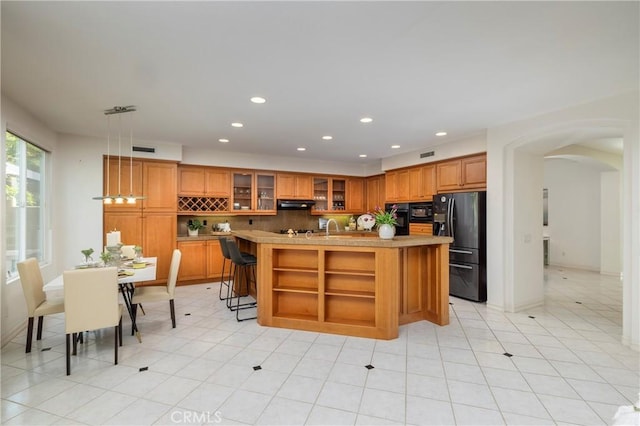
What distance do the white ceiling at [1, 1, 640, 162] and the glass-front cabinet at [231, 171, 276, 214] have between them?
2454 millimetres

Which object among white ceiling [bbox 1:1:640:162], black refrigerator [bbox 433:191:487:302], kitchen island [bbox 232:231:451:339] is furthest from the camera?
black refrigerator [bbox 433:191:487:302]

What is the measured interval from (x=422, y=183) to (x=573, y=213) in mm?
4731

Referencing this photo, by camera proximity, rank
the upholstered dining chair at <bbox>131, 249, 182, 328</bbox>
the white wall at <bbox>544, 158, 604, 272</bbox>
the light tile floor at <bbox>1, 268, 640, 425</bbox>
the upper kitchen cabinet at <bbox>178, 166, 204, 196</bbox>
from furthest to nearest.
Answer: the white wall at <bbox>544, 158, 604, 272</bbox>, the upper kitchen cabinet at <bbox>178, 166, 204, 196</bbox>, the upholstered dining chair at <bbox>131, 249, 182, 328</bbox>, the light tile floor at <bbox>1, 268, 640, 425</bbox>

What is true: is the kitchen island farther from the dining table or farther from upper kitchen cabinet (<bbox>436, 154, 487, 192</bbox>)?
upper kitchen cabinet (<bbox>436, 154, 487, 192</bbox>)

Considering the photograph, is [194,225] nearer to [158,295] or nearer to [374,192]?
[158,295]

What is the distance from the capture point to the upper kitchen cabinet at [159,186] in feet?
17.8

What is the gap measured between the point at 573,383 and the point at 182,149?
6.37 meters

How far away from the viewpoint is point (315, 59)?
8.06 ft

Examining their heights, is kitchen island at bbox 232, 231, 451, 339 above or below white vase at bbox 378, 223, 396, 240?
below

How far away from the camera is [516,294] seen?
14.2 ft

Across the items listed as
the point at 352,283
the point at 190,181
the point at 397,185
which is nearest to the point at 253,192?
the point at 190,181

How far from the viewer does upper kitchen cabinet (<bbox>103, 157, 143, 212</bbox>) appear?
5.15 metres

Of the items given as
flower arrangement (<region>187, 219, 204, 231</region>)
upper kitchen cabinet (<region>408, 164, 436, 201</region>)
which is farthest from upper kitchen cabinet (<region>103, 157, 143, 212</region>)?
upper kitchen cabinet (<region>408, 164, 436, 201</region>)

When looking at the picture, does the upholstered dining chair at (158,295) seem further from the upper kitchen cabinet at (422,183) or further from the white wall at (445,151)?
the white wall at (445,151)
